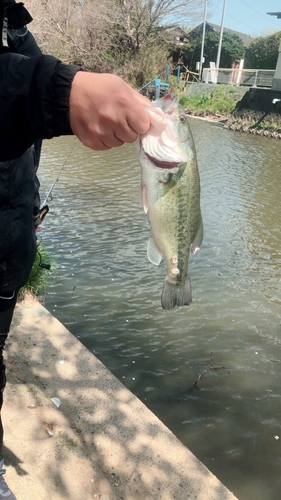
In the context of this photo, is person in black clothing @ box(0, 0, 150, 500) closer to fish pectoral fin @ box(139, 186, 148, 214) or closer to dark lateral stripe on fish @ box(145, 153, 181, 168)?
dark lateral stripe on fish @ box(145, 153, 181, 168)

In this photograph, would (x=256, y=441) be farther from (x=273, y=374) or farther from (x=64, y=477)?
(x=64, y=477)

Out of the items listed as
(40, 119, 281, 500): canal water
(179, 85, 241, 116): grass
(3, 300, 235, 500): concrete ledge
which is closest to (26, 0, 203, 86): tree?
(179, 85, 241, 116): grass

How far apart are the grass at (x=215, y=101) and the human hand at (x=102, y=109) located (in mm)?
28483

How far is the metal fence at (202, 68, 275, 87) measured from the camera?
32219 millimetres

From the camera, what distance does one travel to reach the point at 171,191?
2004mm

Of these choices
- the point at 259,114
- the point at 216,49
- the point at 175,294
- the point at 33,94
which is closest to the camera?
the point at 33,94

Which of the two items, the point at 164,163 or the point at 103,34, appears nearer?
the point at 164,163

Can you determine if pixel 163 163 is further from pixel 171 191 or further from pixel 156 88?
pixel 156 88

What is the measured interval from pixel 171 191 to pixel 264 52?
45.0 m

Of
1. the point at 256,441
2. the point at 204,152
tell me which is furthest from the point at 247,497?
the point at 204,152

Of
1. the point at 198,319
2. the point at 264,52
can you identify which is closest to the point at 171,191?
the point at 198,319

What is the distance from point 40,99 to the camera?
1.20 m

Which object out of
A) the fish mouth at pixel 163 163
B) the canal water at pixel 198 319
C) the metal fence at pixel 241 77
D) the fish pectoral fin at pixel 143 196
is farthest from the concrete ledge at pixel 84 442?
the metal fence at pixel 241 77

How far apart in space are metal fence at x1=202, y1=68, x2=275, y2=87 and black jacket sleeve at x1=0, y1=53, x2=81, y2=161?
110ft
